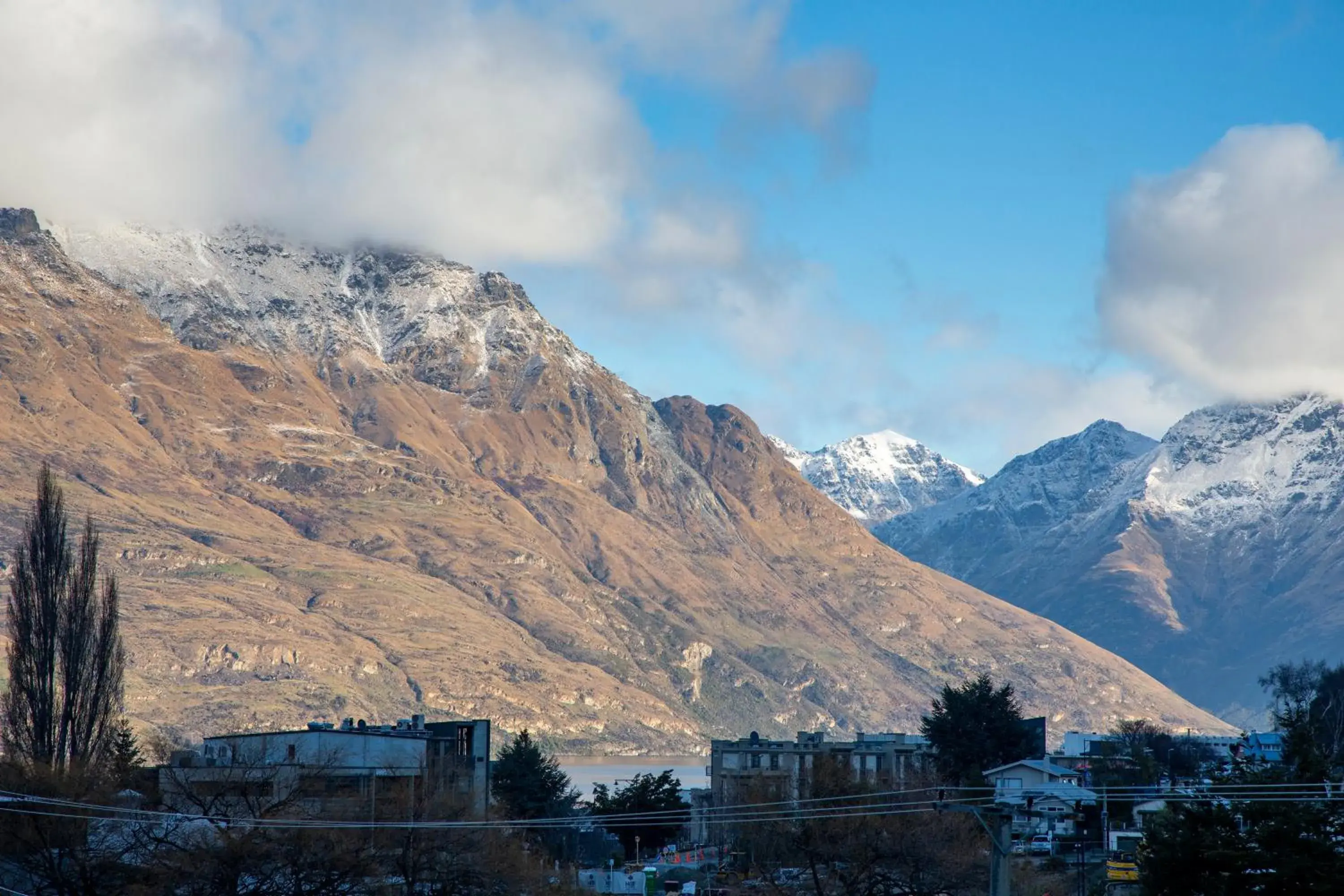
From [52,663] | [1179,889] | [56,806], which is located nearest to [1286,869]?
[1179,889]

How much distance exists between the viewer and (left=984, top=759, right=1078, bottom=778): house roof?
5625 inches

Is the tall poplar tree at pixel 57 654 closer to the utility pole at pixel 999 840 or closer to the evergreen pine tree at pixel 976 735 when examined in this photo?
the utility pole at pixel 999 840

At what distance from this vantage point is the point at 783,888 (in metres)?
94.1

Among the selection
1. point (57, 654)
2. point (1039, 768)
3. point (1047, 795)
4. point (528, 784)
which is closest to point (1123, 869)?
point (1047, 795)

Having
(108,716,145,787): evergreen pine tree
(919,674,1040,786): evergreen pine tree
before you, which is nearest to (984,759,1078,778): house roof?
(919,674,1040,786): evergreen pine tree

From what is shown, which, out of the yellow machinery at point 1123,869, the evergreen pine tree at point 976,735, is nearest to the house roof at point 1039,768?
the evergreen pine tree at point 976,735

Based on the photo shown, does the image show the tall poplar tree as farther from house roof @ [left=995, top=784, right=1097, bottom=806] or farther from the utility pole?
the utility pole

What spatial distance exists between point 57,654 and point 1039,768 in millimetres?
72634

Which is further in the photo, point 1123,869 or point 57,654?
point 57,654

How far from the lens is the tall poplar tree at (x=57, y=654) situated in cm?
11656

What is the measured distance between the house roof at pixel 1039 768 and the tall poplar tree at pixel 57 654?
6613 centimetres

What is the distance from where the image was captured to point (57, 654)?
123 m

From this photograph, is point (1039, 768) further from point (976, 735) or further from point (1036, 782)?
point (976, 735)

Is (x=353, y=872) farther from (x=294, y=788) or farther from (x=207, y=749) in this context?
(x=207, y=749)
